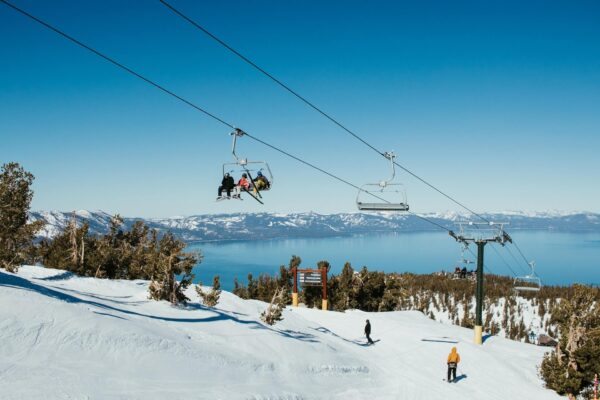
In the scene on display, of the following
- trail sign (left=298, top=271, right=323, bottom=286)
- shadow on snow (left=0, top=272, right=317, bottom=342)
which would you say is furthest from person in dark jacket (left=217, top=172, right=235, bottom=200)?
trail sign (left=298, top=271, right=323, bottom=286)

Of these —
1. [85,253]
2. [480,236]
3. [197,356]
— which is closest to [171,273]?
[197,356]

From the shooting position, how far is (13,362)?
8.66 metres

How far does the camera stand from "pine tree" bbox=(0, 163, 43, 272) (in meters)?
20.7

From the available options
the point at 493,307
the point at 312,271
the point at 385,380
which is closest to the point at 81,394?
the point at 385,380

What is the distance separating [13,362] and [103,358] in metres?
1.87

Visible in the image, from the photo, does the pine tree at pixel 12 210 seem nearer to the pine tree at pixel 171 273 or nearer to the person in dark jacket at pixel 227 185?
the pine tree at pixel 171 273

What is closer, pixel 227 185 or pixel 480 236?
pixel 227 185

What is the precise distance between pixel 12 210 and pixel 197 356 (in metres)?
15.0

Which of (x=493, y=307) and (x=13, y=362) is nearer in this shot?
(x=13, y=362)

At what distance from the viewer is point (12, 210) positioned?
21078 mm

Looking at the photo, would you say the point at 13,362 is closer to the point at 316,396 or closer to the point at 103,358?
the point at 103,358

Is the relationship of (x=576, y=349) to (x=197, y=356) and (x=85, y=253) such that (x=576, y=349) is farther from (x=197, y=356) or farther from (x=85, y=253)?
(x=85, y=253)

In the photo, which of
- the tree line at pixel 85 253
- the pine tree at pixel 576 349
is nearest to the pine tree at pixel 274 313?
the tree line at pixel 85 253

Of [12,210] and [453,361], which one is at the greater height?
[12,210]
